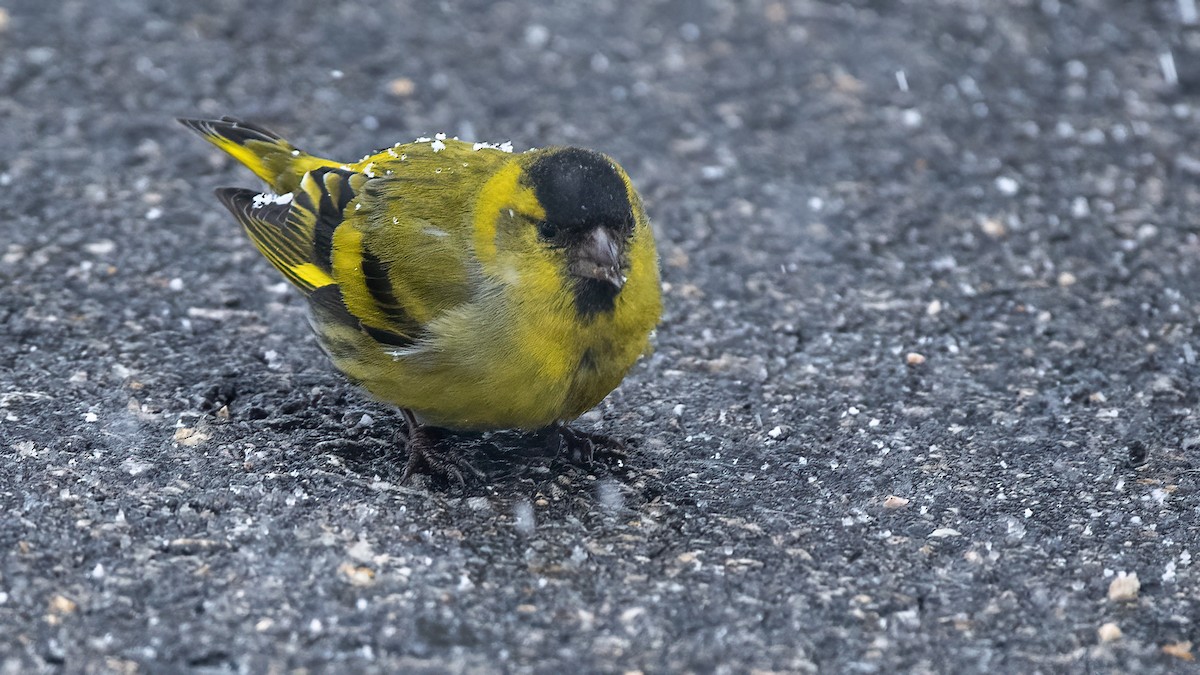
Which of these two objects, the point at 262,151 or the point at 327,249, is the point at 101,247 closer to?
the point at 262,151

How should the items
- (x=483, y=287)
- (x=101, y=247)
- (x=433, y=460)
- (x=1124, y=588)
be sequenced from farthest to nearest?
1. (x=101, y=247)
2. (x=433, y=460)
3. (x=483, y=287)
4. (x=1124, y=588)

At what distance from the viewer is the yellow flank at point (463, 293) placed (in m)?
3.58

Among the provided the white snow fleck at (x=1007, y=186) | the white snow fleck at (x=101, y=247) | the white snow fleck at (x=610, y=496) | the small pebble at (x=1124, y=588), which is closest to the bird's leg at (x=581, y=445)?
the white snow fleck at (x=610, y=496)

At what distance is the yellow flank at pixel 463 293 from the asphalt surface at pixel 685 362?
30 cm

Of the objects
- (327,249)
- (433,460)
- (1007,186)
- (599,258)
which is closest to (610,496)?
(433,460)

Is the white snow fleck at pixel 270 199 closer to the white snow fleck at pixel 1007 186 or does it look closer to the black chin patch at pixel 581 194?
the black chin patch at pixel 581 194

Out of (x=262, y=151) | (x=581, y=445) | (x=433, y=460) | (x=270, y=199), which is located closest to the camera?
(x=433, y=460)

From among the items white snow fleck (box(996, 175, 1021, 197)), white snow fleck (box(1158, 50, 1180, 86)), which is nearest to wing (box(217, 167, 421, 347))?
white snow fleck (box(996, 175, 1021, 197))

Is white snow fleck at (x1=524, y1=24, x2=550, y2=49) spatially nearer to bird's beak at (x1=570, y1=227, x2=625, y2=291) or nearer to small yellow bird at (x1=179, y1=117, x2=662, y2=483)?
small yellow bird at (x1=179, y1=117, x2=662, y2=483)

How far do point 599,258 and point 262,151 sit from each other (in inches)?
61.5

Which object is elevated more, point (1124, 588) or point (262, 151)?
point (262, 151)

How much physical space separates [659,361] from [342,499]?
1292 millimetres

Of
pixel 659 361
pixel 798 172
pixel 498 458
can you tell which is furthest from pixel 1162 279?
pixel 498 458

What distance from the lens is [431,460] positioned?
3826 mm
